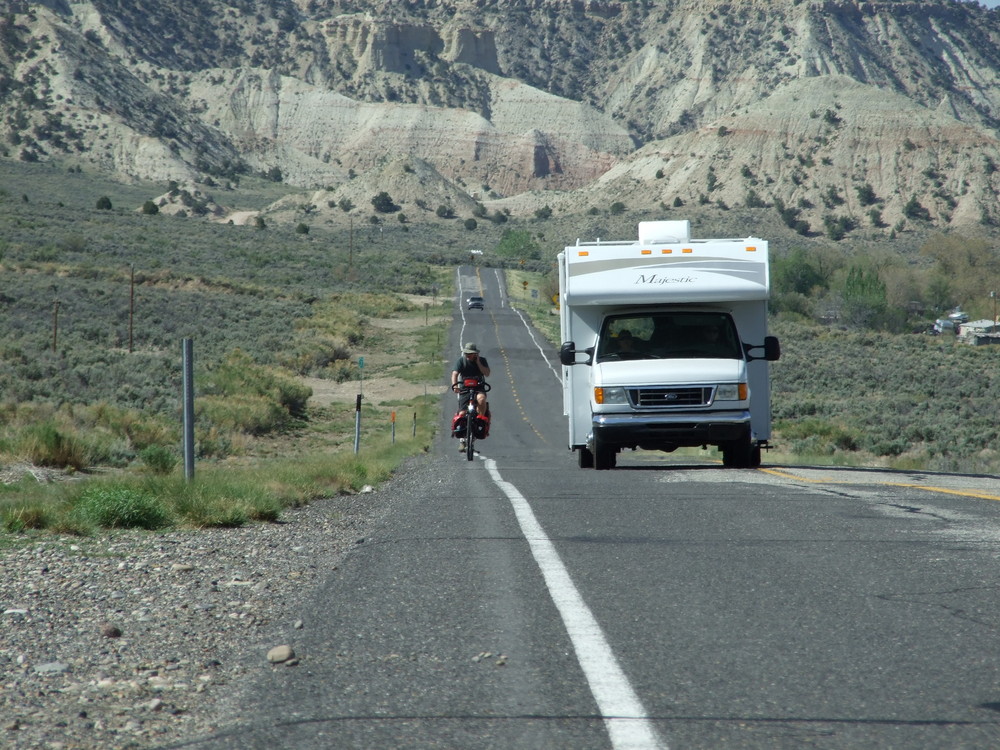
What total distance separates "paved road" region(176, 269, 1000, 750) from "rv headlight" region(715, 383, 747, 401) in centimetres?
474

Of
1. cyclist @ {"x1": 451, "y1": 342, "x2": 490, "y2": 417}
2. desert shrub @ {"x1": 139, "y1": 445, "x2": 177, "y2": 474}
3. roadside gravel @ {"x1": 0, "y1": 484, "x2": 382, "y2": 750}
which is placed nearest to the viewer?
roadside gravel @ {"x1": 0, "y1": 484, "x2": 382, "y2": 750}

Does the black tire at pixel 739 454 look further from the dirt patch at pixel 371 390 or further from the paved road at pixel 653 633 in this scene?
the dirt patch at pixel 371 390

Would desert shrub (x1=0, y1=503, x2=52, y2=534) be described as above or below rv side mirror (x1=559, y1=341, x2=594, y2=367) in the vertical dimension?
below

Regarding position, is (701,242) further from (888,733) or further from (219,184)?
(219,184)

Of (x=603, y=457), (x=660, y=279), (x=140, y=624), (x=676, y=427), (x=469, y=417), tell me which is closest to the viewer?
(x=140, y=624)

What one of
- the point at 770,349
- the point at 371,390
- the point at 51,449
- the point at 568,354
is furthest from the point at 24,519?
the point at 371,390

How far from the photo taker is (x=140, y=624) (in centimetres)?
603

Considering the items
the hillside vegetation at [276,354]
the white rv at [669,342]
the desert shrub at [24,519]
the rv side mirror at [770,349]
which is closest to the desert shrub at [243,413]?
the hillside vegetation at [276,354]

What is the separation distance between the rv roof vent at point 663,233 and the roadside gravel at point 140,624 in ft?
25.4

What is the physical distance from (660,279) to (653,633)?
10059 mm

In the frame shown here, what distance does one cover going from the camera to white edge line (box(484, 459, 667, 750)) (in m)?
4.12

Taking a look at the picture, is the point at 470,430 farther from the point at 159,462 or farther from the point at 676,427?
the point at 159,462

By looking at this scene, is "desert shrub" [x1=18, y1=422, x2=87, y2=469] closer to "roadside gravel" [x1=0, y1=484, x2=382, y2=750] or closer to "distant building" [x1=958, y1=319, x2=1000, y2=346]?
"roadside gravel" [x1=0, y1=484, x2=382, y2=750]

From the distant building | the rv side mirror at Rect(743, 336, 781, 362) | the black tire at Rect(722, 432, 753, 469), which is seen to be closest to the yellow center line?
the black tire at Rect(722, 432, 753, 469)
